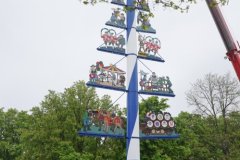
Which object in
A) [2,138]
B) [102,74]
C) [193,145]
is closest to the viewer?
[102,74]

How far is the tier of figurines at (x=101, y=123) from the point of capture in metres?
19.9

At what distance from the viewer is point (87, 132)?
64.6 ft

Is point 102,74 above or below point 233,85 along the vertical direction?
below

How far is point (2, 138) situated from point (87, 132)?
2476cm

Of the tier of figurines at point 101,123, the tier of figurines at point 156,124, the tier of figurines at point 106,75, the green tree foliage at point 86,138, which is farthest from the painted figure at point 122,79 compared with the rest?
the green tree foliage at point 86,138

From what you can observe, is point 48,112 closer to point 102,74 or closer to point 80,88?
point 80,88

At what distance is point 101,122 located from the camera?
800 inches

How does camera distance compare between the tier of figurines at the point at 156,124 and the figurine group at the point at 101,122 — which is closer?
the figurine group at the point at 101,122

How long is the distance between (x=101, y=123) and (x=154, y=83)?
428 centimetres

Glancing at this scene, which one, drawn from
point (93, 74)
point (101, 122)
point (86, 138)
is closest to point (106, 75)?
point (93, 74)

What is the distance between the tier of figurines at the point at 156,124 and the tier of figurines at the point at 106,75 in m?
2.27

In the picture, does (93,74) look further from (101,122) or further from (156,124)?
(156,124)

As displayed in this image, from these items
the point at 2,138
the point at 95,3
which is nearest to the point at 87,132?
the point at 95,3

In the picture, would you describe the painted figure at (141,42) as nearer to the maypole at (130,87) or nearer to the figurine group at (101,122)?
the maypole at (130,87)
